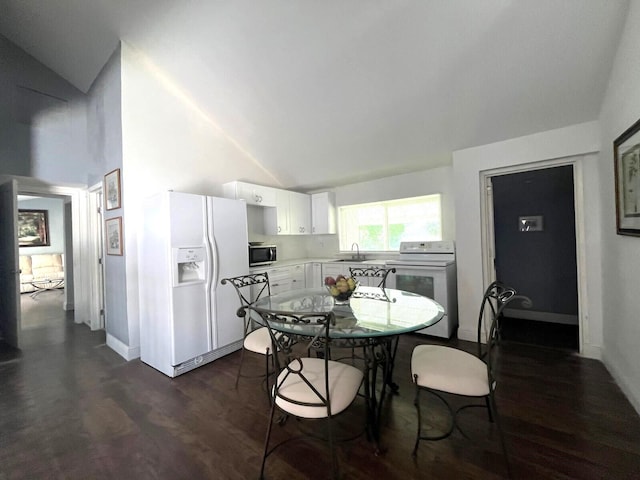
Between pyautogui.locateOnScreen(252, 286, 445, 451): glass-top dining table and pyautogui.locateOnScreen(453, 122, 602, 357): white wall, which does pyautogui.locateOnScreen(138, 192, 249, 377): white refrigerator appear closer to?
pyautogui.locateOnScreen(252, 286, 445, 451): glass-top dining table

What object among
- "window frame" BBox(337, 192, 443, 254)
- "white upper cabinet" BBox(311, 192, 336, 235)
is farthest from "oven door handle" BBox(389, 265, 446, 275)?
"white upper cabinet" BBox(311, 192, 336, 235)

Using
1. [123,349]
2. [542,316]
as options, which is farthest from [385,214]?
[123,349]

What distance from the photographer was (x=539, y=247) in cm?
381

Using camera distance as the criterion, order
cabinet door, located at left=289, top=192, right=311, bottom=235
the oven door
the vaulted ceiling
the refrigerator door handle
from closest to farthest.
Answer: the vaulted ceiling, the refrigerator door handle, the oven door, cabinet door, located at left=289, top=192, right=311, bottom=235

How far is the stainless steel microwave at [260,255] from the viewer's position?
140 inches

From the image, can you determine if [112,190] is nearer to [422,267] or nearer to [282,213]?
[282,213]

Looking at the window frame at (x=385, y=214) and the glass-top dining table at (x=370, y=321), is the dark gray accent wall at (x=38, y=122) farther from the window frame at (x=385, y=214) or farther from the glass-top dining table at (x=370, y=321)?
the window frame at (x=385, y=214)

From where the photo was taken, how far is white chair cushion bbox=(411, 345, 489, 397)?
1428 millimetres

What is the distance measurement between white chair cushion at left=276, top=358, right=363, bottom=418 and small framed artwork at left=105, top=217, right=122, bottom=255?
103 inches

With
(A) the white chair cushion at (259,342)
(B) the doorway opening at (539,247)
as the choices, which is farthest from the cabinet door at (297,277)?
(B) the doorway opening at (539,247)

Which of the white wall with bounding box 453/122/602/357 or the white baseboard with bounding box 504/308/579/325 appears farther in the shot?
the white baseboard with bounding box 504/308/579/325

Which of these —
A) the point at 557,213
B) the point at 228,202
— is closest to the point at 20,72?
the point at 228,202

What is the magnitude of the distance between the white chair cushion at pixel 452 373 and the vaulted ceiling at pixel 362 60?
2.28 metres

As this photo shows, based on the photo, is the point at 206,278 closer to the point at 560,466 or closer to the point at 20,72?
the point at 560,466
